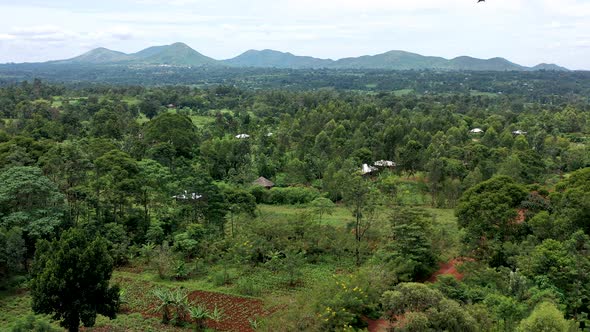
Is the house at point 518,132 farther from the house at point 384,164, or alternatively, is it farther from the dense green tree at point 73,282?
the dense green tree at point 73,282

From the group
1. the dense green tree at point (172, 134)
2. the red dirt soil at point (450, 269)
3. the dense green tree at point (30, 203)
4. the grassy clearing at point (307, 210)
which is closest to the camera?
the dense green tree at point (30, 203)

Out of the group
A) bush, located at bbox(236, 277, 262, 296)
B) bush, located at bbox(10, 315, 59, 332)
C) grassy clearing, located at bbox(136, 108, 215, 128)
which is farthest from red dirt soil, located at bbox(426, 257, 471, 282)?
grassy clearing, located at bbox(136, 108, 215, 128)

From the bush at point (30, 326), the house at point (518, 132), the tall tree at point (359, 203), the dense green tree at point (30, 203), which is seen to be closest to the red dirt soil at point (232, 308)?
the bush at point (30, 326)

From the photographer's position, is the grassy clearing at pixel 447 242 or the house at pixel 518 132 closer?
the grassy clearing at pixel 447 242

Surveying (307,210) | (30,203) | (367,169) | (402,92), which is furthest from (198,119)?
(402,92)

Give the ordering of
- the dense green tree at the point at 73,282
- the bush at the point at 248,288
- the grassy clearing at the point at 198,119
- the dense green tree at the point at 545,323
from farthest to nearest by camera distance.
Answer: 1. the grassy clearing at the point at 198,119
2. the bush at the point at 248,288
3. the dense green tree at the point at 73,282
4. the dense green tree at the point at 545,323

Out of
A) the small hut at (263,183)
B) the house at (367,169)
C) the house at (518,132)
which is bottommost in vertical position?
the small hut at (263,183)

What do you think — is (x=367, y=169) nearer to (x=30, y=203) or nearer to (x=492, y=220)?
(x=492, y=220)

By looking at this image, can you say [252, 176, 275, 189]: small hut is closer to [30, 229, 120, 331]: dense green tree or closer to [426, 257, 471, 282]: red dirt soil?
[426, 257, 471, 282]: red dirt soil
